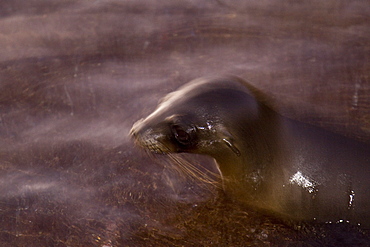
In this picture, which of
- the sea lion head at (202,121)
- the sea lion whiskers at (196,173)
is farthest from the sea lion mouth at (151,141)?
the sea lion whiskers at (196,173)

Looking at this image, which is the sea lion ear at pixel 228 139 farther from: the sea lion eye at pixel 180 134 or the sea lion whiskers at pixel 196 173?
the sea lion whiskers at pixel 196 173

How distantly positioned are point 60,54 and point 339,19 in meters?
3.04

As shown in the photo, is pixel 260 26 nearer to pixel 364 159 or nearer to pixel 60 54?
pixel 60 54

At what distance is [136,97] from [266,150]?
1.64 m

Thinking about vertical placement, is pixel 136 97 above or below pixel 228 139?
below

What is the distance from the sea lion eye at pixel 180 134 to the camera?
3461 mm

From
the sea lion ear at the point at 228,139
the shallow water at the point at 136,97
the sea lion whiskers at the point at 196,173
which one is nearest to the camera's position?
the sea lion ear at the point at 228,139

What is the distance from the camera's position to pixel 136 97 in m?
4.80

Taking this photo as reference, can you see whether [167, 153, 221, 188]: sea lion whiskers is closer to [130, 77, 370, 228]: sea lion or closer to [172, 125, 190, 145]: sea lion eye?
[130, 77, 370, 228]: sea lion

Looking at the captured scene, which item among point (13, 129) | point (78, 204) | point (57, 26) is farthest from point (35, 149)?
point (57, 26)

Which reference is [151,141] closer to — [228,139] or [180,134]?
[180,134]

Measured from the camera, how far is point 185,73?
5031mm

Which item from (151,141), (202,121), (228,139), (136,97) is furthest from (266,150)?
(136,97)

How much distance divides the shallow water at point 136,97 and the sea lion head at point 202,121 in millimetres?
417
